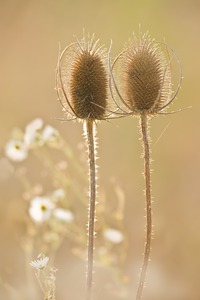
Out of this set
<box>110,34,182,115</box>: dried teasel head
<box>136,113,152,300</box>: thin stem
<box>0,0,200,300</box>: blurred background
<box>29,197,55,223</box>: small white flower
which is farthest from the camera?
<box>0,0,200,300</box>: blurred background

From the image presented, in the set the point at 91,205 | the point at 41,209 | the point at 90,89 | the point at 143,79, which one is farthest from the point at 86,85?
the point at 41,209

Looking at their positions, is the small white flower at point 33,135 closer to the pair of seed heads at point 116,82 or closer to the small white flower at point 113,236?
the small white flower at point 113,236

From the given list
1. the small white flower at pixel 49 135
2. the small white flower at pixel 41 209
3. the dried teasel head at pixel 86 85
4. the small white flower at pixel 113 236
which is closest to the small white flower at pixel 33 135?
the small white flower at pixel 49 135

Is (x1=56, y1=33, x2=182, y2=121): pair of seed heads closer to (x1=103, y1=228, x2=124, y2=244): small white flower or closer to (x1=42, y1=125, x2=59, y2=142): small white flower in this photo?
(x1=42, y1=125, x2=59, y2=142): small white flower

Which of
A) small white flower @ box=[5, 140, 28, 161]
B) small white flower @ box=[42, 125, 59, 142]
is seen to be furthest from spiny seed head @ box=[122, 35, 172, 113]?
small white flower @ box=[5, 140, 28, 161]

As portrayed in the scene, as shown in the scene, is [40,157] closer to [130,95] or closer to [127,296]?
[127,296]

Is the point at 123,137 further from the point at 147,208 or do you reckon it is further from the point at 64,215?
the point at 147,208

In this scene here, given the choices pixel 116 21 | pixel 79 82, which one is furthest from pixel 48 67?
pixel 79 82
